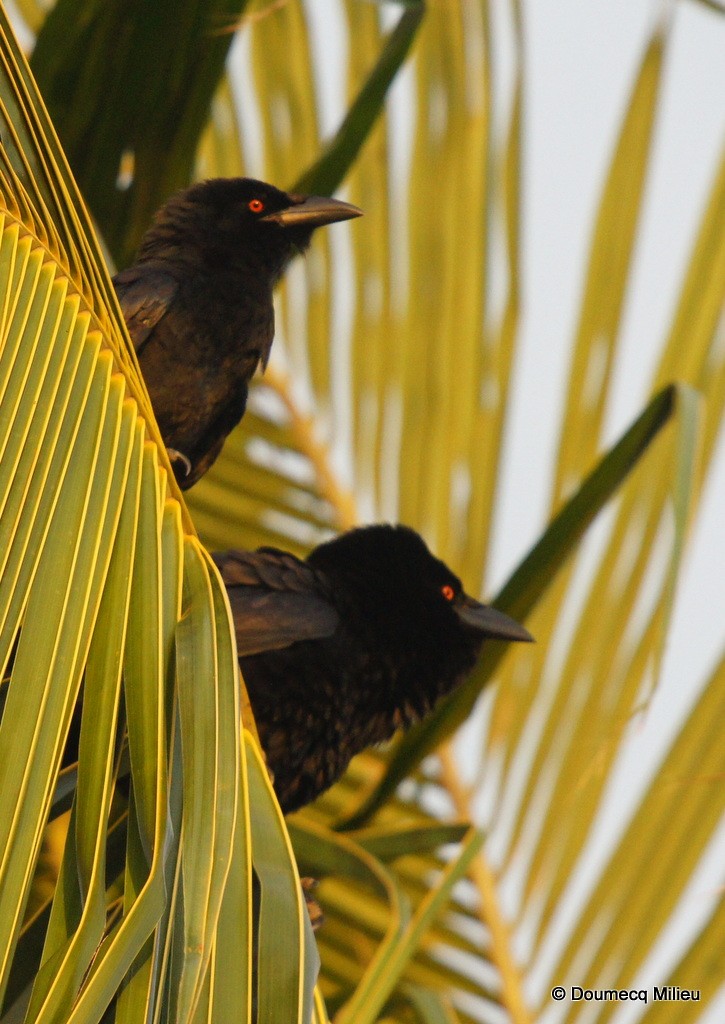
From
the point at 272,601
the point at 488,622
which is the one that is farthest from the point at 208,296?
the point at 488,622

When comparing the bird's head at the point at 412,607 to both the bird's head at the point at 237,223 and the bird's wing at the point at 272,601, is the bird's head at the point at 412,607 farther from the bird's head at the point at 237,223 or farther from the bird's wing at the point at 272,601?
the bird's head at the point at 237,223

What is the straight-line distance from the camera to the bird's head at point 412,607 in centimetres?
332

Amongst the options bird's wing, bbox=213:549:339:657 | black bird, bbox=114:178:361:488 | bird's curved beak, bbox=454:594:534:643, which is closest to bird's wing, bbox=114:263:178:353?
black bird, bbox=114:178:361:488

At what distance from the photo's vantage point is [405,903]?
2.56 meters

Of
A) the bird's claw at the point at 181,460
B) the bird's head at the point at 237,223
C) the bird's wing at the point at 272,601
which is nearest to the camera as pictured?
the bird's wing at the point at 272,601

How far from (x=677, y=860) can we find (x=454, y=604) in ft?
3.38

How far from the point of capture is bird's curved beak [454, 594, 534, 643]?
3.50 meters

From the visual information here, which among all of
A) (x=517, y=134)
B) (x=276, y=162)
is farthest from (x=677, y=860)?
(x=276, y=162)

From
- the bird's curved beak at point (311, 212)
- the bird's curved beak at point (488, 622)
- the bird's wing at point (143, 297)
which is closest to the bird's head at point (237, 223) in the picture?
the bird's curved beak at point (311, 212)

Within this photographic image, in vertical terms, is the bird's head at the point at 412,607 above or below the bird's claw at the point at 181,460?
below

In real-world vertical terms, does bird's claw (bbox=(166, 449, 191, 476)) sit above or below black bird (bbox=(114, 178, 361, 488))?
below

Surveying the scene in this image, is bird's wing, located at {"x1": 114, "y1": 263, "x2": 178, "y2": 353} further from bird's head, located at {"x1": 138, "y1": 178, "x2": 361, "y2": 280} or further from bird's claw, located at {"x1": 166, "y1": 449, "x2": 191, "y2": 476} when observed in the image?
bird's claw, located at {"x1": 166, "y1": 449, "x2": 191, "y2": 476}

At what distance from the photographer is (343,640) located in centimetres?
318

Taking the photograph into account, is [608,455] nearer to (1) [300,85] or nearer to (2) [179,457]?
(2) [179,457]
